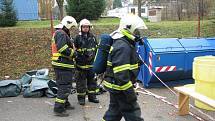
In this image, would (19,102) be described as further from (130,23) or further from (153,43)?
(130,23)

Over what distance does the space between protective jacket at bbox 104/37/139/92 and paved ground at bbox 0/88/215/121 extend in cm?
206

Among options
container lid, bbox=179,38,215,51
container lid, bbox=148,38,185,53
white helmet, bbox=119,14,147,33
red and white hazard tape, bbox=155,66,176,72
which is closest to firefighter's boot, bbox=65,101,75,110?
red and white hazard tape, bbox=155,66,176,72

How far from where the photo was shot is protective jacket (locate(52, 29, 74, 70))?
706cm

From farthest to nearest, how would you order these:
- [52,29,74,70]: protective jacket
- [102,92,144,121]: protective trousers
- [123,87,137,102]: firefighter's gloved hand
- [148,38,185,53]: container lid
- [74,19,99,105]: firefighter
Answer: [148,38,185,53]: container lid
[74,19,99,105]: firefighter
[52,29,74,70]: protective jacket
[102,92,144,121]: protective trousers
[123,87,137,102]: firefighter's gloved hand

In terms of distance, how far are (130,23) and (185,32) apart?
11.5 m

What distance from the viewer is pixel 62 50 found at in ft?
23.2

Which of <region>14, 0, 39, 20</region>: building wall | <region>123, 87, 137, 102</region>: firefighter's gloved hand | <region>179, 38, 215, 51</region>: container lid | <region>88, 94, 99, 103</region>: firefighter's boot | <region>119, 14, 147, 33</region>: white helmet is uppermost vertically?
<region>14, 0, 39, 20</region>: building wall

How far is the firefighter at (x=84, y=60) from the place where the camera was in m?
7.90

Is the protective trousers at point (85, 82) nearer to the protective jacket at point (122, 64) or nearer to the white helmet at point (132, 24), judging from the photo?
the protective jacket at point (122, 64)

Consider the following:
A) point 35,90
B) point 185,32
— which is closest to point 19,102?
point 35,90

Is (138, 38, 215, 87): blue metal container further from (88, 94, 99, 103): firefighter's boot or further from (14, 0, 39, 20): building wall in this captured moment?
(14, 0, 39, 20): building wall

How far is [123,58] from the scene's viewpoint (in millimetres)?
4883

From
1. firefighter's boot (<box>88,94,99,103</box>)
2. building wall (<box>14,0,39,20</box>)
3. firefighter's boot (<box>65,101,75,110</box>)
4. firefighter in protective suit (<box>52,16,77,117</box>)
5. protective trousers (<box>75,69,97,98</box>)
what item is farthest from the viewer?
building wall (<box>14,0,39,20</box>)

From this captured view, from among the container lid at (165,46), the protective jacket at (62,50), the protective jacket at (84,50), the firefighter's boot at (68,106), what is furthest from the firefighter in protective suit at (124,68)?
the container lid at (165,46)
